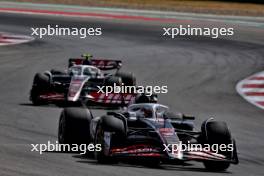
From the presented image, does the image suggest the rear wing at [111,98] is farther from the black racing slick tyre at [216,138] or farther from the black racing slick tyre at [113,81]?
the black racing slick tyre at [216,138]

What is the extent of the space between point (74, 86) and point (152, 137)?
8.09 m

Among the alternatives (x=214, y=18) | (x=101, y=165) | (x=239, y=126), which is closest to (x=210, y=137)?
(x=101, y=165)

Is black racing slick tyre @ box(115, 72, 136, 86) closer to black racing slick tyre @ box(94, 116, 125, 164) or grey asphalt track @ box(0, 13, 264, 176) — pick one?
grey asphalt track @ box(0, 13, 264, 176)

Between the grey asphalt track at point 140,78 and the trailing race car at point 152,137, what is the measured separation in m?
0.22

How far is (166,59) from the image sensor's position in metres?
31.4

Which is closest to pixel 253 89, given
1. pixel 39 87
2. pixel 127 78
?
pixel 127 78

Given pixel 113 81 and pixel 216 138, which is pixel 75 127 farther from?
pixel 113 81

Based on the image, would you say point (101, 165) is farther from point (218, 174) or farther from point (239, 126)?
point (239, 126)

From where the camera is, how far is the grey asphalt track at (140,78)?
13828 mm

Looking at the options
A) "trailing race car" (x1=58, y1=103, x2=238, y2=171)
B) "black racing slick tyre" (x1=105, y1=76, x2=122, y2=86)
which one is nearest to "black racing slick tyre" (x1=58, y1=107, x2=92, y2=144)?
"trailing race car" (x1=58, y1=103, x2=238, y2=171)

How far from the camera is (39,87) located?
22.4 metres

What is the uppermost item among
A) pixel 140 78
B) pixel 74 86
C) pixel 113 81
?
pixel 140 78

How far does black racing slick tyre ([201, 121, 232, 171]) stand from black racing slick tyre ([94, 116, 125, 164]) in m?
1.33

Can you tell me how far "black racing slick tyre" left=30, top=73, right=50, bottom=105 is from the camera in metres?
22.1
